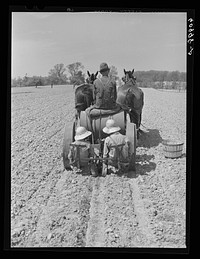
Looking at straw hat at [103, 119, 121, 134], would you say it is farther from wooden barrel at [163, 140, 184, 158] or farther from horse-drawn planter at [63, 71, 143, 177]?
wooden barrel at [163, 140, 184, 158]

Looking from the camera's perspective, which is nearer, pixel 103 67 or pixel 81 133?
pixel 103 67

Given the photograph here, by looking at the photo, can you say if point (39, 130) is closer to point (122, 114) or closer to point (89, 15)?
point (122, 114)

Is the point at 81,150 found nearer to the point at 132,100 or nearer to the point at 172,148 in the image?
the point at 132,100

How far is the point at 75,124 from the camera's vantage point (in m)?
4.33

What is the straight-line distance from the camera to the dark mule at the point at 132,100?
4320mm

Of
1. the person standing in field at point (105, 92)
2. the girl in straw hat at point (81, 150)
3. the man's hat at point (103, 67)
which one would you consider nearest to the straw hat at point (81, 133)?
the girl in straw hat at point (81, 150)

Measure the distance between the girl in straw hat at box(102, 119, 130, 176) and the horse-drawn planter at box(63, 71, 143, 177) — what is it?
3 centimetres

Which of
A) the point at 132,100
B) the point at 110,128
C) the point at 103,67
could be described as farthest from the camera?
the point at 132,100

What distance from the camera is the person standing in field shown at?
420 centimetres

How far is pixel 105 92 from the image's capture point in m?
4.25

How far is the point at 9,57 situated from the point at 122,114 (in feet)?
3.70

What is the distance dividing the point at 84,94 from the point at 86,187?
86 cm

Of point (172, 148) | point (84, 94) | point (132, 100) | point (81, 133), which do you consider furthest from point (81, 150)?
point (172, 148)
